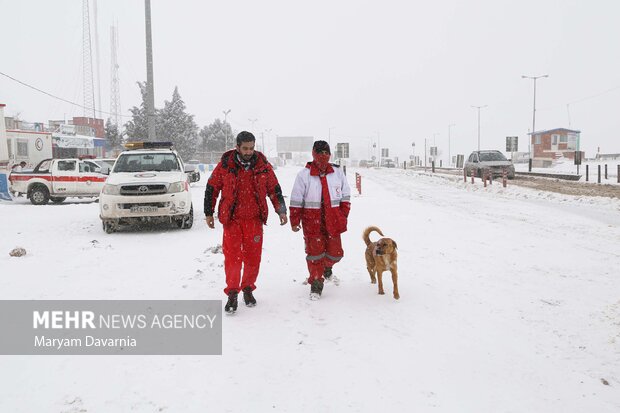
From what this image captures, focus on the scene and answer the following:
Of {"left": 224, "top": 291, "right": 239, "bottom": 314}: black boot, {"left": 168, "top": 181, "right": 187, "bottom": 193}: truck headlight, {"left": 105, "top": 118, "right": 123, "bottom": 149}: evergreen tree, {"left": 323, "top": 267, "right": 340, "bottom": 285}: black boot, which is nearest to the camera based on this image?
{"left": 224, "top": 291, "right": 239, "bottom": 314}: black boot

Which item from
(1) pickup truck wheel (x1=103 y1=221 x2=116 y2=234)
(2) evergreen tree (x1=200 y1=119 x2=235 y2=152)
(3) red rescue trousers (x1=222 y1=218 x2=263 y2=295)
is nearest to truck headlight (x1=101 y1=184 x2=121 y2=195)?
(1) pickup truck wheel (x1=103 y1=221 x2=116 y2=234)

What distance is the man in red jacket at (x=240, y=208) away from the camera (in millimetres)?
4535

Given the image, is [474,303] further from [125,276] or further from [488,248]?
[125,276]

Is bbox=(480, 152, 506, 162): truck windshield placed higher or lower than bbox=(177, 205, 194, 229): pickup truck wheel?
higher

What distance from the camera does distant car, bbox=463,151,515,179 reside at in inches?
1045

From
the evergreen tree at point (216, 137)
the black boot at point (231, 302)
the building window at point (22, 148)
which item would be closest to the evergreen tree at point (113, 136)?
the evergreen tree at point (216, 137)

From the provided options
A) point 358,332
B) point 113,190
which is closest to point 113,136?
point 113,190

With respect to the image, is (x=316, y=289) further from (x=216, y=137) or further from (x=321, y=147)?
(x=216, y=137)

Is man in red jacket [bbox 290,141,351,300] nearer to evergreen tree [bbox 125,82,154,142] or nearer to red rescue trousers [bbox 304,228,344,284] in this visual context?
red rescue trousers [bbox 304,228,344,284]

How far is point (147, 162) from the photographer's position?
404 inches

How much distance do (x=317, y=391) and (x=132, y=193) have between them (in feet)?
23.4

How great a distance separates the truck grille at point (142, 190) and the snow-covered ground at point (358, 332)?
1.01m

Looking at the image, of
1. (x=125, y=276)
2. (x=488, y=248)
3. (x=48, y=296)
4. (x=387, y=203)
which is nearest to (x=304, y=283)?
(x=125, y=276)

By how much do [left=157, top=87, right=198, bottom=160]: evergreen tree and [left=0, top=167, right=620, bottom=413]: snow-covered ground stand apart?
5262cm
